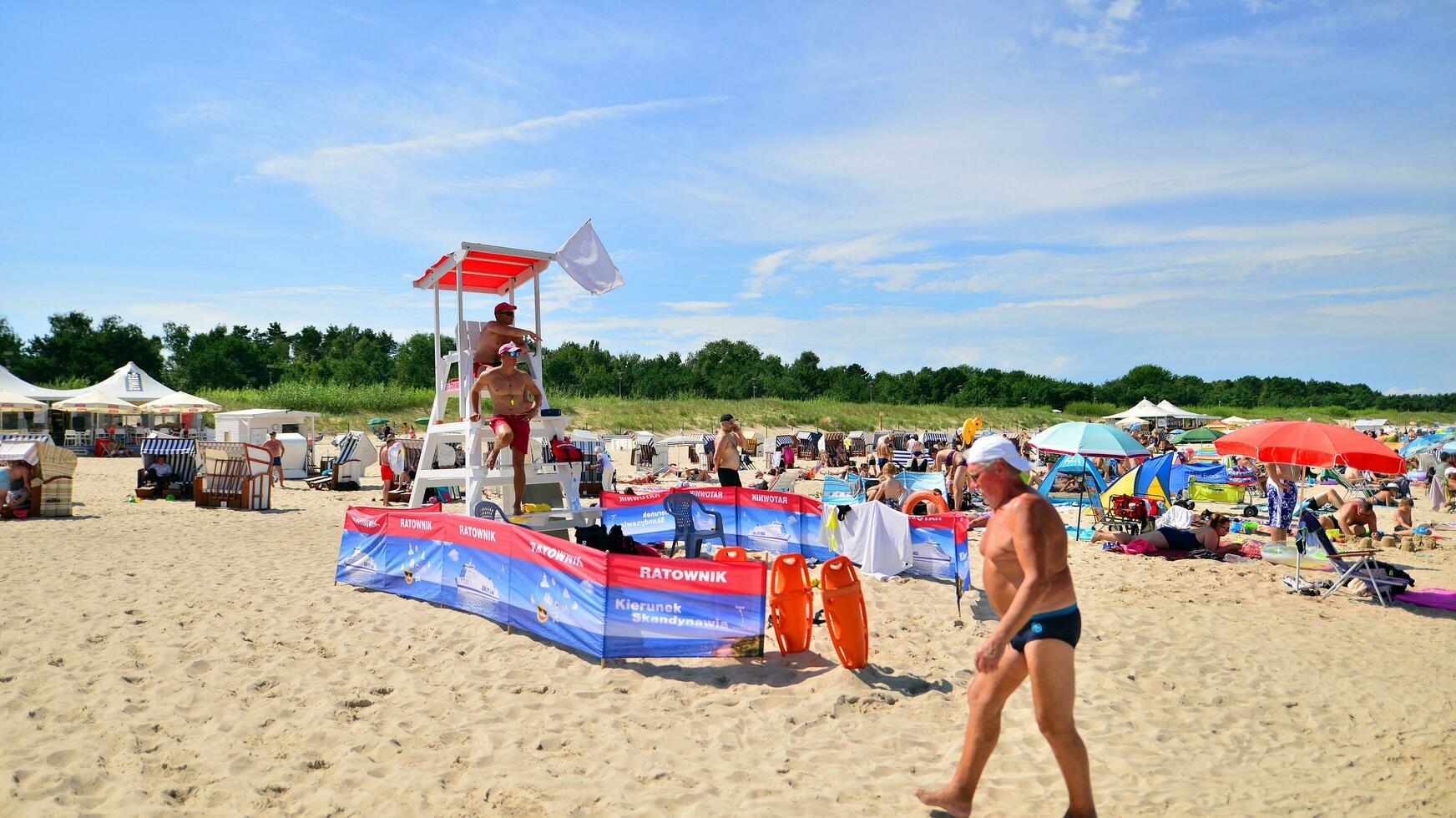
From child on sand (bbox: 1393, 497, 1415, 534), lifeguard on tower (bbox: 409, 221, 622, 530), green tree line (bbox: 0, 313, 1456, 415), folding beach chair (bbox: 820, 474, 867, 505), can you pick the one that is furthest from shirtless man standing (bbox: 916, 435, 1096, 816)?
green tree line (bbox: 0, 313, 1456, 415)

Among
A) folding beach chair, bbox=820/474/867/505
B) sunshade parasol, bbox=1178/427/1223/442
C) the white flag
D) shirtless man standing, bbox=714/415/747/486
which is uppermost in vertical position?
the white flag

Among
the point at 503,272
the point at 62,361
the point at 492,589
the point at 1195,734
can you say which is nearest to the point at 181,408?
the point at 503,272

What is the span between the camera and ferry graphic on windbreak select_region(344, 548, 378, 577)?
23.8 ft

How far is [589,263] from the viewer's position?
9180 mm

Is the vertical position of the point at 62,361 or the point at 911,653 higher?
the point at 62,361

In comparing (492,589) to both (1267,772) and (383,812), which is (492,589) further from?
(1267,772)

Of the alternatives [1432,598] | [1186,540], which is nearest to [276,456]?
[1186,540]

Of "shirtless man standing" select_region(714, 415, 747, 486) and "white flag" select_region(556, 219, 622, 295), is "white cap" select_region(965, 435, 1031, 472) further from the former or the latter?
"shirtless man standing" select_region(714, 415, 747, 486)

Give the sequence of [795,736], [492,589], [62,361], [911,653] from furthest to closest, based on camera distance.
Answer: [62,361]
[492,589]
[911,653]
[795,736]

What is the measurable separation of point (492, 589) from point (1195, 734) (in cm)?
450

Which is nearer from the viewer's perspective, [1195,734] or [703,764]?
[703,764]

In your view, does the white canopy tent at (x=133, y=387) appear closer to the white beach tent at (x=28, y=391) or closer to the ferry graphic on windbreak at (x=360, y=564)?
the white beach tent at (x=28, y=391)

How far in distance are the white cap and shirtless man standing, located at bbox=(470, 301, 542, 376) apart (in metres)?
6.10

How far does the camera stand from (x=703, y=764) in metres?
3.90
